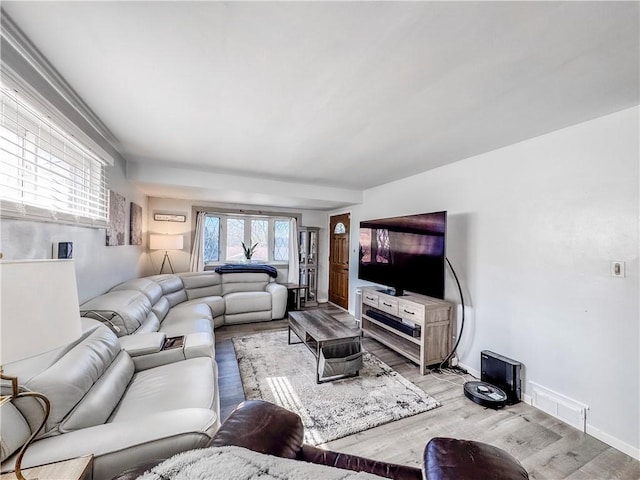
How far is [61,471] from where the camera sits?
30.7 inches

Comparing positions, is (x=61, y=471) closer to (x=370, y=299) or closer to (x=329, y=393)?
(x=329, y=393)

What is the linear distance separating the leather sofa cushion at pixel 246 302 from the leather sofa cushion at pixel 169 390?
86.2 inches

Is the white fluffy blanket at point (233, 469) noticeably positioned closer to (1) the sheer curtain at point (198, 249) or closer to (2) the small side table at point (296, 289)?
(2) the small side table at point (296, 289)

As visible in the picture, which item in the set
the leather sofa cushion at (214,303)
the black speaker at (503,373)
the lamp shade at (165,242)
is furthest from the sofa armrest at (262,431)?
the lamp shade at (165,242)

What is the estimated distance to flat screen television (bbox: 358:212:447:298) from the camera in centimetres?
259

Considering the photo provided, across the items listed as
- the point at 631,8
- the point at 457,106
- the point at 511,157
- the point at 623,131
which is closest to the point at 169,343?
the point at 457,106

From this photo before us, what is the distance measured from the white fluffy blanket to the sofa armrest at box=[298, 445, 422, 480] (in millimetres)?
384

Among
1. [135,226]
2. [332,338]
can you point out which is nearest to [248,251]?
[135,226]

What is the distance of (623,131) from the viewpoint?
5.62ft

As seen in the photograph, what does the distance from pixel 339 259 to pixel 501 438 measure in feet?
12.5

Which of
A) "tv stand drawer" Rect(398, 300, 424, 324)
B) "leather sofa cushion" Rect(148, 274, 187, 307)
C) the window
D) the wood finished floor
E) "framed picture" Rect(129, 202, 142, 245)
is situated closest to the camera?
the wood finished floor

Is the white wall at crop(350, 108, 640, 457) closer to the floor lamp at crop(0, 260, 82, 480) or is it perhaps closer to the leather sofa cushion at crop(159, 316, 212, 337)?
the leather sofa cushion at crop(159, 316, 212, 337)

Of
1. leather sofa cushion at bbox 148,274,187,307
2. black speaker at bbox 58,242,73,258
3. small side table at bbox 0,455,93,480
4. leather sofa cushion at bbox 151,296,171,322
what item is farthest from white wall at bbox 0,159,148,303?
small side table at bbox 0,455,93,480

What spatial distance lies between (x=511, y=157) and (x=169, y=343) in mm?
3447
